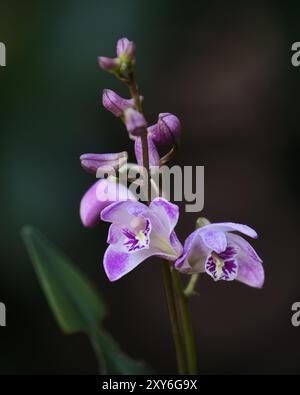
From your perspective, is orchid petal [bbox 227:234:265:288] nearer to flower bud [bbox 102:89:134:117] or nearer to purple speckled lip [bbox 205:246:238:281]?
purple speckled lip [bbox 205:246:238:281]

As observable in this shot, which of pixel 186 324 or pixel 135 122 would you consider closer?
pixel 135 122

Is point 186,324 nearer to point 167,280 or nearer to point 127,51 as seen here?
point 167,280

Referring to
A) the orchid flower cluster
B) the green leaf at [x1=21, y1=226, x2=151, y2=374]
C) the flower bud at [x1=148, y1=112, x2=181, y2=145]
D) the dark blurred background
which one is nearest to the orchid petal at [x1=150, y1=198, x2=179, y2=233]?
the orchid flower cluster

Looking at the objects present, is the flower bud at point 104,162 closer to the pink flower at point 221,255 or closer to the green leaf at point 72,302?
the pink flower at point 221,255

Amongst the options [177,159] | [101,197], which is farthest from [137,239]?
[177,159]

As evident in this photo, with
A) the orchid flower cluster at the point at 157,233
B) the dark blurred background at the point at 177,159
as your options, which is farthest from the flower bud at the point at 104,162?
the dark blurred background at the point at 177,159

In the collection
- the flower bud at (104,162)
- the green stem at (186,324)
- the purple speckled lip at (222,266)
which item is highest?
the flower bud at (104,162)

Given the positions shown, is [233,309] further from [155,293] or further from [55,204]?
[55,204]
